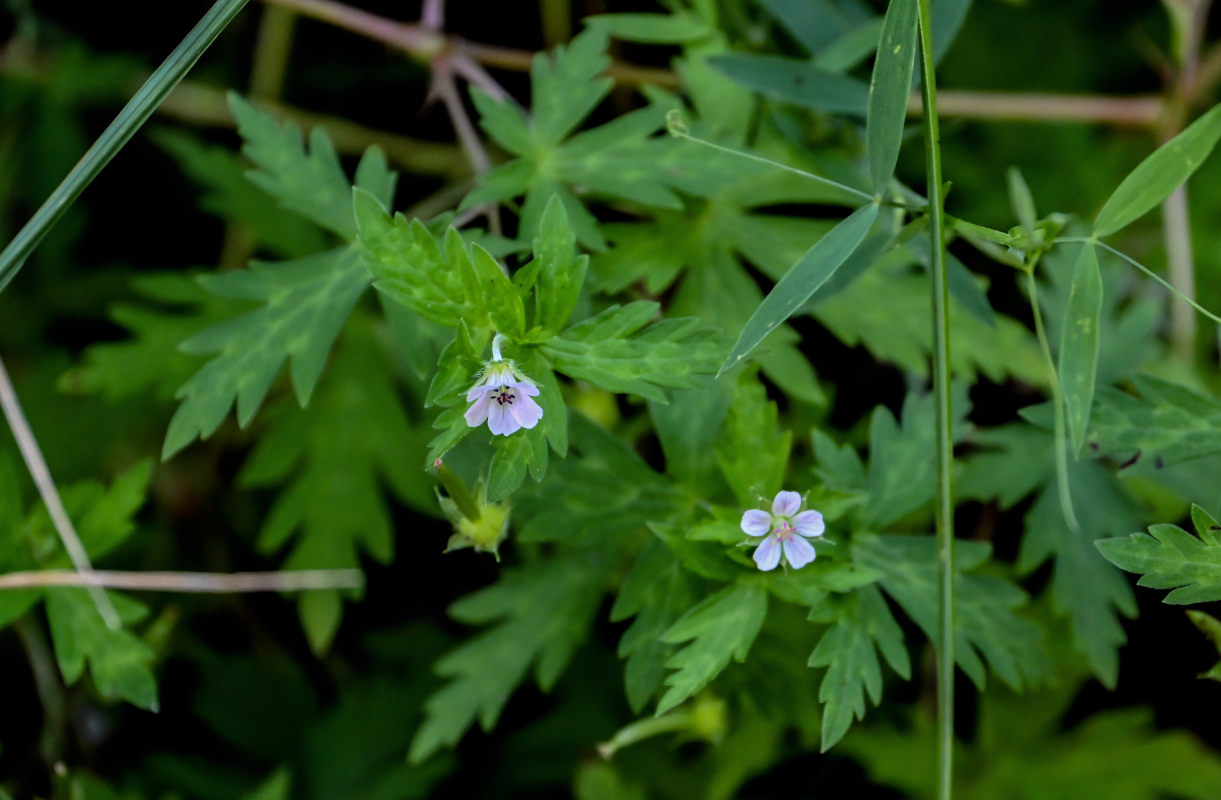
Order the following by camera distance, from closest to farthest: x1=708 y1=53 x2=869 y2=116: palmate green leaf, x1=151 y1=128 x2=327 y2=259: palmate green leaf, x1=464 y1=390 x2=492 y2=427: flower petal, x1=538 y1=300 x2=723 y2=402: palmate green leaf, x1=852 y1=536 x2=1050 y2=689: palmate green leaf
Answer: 1. x1=464 y1=390 x2=492 y2=427: flower petal
2. x1=538 y1=300 x2=723 y2=402: palmate green leaf
3. x1=852 y1=536 x2=1050 y2=689: palmate green leaf
4. x1=708 y1=53 x2=869 y2=116: palmate green leaf
5. x1=151 y1=128 x2=327 y2=259: palmate green leaf

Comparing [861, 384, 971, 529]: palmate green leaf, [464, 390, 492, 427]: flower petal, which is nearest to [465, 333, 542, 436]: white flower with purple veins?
[464, 390, 492, 427]: flower petal

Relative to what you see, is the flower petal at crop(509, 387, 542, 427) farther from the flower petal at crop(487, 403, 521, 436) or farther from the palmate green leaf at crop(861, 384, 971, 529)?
the palmate green leaf at crop(861, 384, 971, 529)

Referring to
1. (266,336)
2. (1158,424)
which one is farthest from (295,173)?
(1158,424)

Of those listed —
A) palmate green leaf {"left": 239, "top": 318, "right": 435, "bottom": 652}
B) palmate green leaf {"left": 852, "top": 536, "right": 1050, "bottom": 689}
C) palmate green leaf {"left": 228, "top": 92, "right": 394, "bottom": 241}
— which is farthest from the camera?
palmate green leaf {"left": 239, "top": 318, "right": 435, "bottom": 652}

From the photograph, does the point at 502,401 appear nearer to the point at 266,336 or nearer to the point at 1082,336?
the point at 266,336

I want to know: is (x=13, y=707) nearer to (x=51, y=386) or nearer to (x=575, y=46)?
(x=51, y=386)

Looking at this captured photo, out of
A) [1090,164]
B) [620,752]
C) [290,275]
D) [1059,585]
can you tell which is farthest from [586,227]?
[1090,164]
